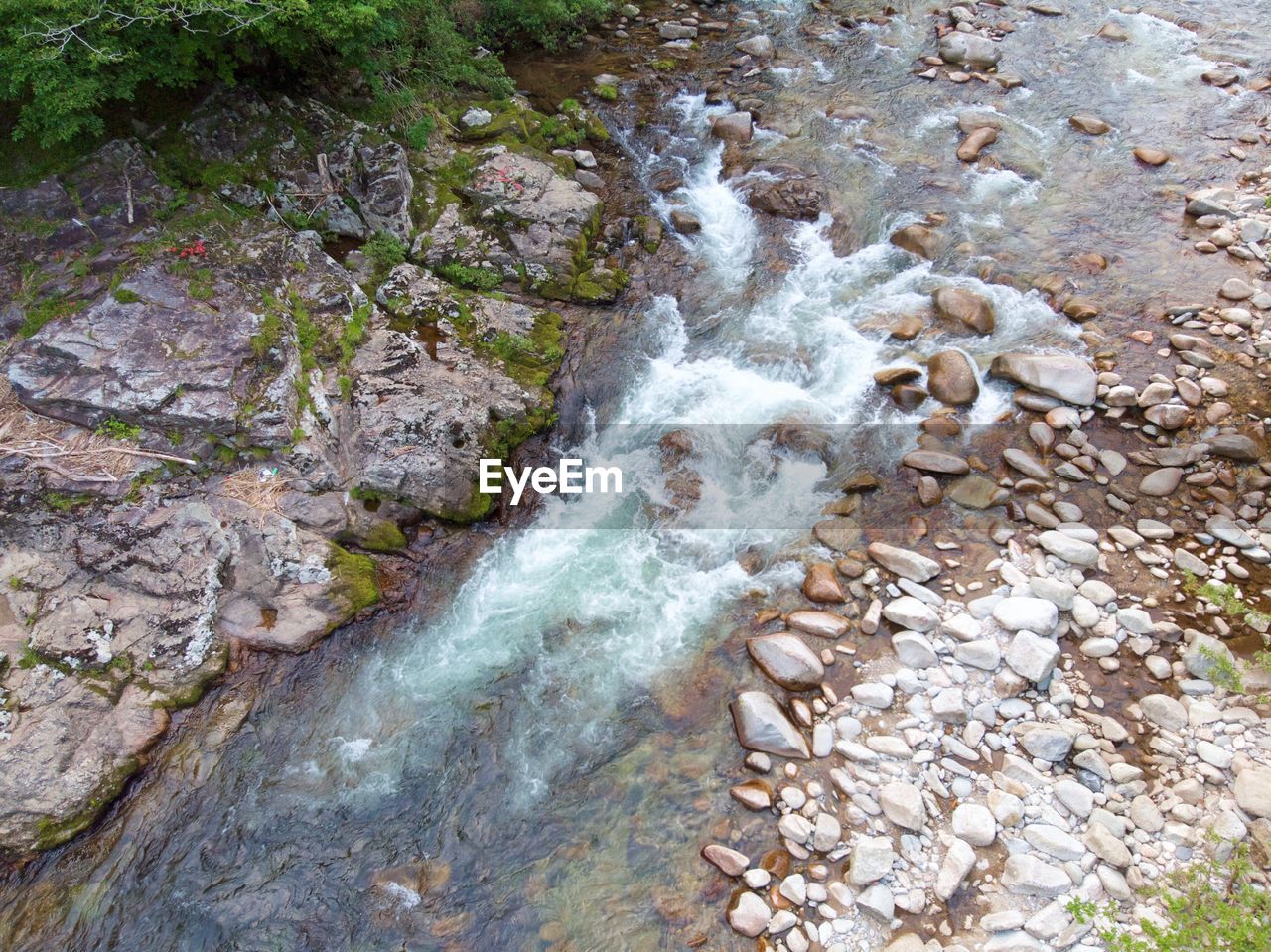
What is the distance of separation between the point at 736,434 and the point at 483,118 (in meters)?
8.86

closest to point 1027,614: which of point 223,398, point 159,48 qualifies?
point 223,398

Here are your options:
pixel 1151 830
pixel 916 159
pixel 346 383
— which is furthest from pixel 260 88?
pixel 1151 830

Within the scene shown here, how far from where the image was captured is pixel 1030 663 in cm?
818

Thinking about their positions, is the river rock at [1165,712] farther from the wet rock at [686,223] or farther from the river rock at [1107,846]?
the wet rock at [686,223]

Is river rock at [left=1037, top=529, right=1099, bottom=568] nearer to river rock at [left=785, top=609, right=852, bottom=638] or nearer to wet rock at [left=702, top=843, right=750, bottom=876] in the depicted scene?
river rock at [left=785, top=609, right=852, bottom=638]

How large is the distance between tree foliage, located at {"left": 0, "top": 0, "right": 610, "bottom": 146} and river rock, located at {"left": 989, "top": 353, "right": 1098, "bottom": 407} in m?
10.8

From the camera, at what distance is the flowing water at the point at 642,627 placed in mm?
7520

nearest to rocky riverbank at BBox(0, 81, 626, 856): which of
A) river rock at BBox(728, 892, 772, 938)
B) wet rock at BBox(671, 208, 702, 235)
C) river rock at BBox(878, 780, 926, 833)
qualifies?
wet rock at BBox(671, 208, 702, 235)

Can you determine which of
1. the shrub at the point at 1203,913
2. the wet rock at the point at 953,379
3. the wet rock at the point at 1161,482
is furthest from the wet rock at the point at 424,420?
the wet rock at the point at 1161,482

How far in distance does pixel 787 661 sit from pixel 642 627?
6.30 ft

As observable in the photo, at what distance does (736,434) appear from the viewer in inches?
436

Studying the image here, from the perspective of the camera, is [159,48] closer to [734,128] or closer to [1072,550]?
[734,128]

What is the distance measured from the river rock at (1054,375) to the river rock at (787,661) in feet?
18.1

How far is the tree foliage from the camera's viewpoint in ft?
28.7
